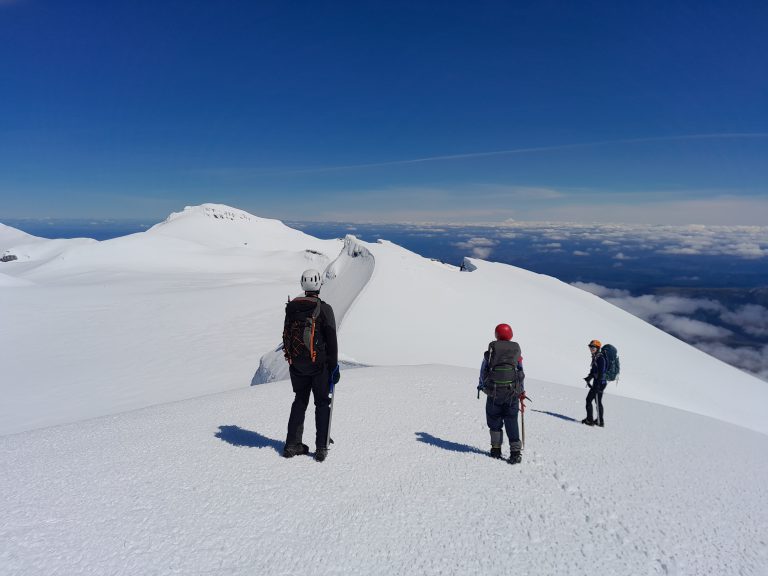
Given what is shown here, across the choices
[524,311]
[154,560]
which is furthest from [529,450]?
[524,311]

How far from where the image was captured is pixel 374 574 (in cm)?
330

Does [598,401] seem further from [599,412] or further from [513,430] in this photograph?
[513,430]

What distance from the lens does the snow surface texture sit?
349 centimetres

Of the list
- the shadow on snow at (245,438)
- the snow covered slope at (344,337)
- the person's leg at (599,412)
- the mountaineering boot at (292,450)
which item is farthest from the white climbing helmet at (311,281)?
the snow covered slope at (344,337)

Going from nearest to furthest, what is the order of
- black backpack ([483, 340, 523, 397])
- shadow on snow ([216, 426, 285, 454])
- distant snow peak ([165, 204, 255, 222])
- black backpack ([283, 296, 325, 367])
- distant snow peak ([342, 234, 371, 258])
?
black backpack ([283, 296, 325, 367]) < black backpack ([483, 340, 523, 397]) < shadow on snow ([216, 426, 285, 454]) < distant snow peak ([342, 234, 371, 258]) < distant snow peak ([165, 204, 255, 222])

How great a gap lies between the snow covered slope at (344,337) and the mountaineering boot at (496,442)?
836cm

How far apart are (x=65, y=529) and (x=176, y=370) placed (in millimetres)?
20448

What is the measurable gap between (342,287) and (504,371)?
77.4 feet

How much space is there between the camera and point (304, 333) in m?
4.97

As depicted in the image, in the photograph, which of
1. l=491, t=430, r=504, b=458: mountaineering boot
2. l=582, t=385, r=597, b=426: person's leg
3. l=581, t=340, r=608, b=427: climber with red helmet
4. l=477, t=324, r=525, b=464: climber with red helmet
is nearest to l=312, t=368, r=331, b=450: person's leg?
l=477, t=324, r=525, b=464: climber with red helmet

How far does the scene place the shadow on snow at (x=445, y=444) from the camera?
5.86 m

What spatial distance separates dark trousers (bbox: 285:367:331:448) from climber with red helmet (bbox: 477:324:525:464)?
2013 millimetres

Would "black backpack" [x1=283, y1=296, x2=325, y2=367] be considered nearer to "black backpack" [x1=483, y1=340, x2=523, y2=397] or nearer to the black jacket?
the black jacket

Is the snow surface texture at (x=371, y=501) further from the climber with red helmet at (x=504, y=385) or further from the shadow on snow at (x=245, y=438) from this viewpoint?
the climber with red helmet at (x=504, y=385)
